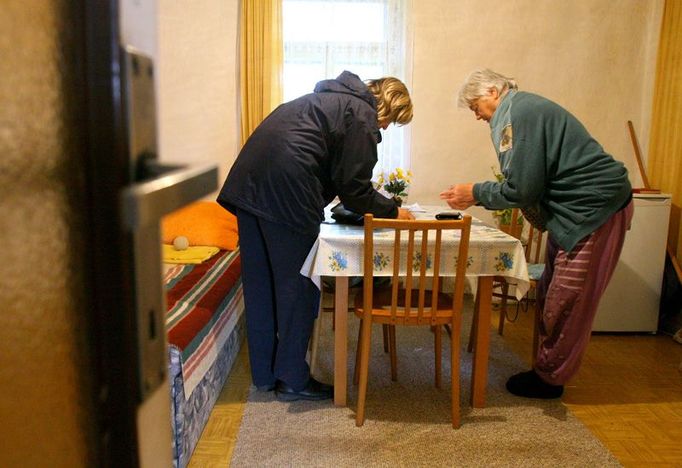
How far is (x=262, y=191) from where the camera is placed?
2.17m

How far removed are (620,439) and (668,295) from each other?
63.4 inches

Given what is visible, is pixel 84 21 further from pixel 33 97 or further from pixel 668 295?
pixel 668 295

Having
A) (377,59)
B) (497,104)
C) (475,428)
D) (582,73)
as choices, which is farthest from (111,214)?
(582,73)

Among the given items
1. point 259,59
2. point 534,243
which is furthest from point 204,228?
point 534,243

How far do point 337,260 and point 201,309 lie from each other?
1.91 ft

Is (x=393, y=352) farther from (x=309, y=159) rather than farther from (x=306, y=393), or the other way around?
(x=309, y=159)

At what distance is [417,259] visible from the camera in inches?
85.3

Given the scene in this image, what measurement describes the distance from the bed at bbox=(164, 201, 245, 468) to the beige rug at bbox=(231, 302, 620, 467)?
0.65 ft

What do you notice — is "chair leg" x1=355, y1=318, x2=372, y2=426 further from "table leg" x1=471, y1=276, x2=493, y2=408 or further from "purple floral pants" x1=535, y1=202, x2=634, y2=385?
"purple floral pants" x1=535, y1=202, x2=634, y2=385

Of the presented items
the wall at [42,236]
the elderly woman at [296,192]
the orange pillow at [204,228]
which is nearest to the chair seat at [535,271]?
the elderly woman at [296,192]

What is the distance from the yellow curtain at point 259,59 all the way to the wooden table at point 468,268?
1603 millimetres

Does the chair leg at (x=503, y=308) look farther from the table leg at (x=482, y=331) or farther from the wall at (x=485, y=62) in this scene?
the wall at (x=485, y=62)

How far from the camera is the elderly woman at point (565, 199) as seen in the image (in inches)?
86.0

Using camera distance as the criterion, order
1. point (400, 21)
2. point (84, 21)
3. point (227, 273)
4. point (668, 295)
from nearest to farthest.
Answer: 1. point (84, 21)
2. point (227, 273)
3. point (668, 295)
4. point (400, 21)
